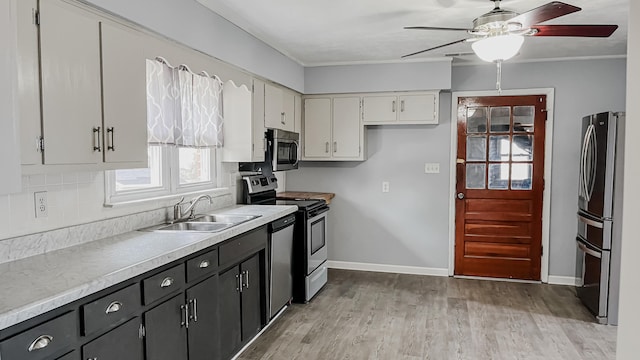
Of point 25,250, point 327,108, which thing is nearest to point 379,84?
point 327,108

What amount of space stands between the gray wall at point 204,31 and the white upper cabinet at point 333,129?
2.55ft

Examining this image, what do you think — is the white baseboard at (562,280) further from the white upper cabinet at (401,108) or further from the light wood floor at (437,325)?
the white upper cabinet at (401,108)

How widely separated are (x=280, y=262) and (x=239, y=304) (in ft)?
2.47

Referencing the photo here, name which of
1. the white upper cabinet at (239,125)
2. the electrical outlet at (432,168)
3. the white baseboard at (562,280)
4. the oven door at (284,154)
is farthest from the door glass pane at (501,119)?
the white upper cabinet at (239,125)

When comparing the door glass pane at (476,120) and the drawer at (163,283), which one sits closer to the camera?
the drawer at (163,283)

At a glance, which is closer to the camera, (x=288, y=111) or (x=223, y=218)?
(x=223, y=218)

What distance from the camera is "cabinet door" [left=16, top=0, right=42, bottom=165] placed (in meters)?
1.78

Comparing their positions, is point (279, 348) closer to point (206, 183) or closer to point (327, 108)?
point (206, 183)

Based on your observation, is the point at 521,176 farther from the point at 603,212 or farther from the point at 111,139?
the point at 111,139

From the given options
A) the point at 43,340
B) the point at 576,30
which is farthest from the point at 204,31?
the point at 576,30

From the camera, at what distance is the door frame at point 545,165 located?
15.8 feet

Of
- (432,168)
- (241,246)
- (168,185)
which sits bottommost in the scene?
(241,246)

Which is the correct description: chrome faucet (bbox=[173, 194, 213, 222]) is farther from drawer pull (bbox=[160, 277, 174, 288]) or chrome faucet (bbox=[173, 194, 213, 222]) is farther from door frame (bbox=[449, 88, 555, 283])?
door frame (bbox=[449, 88, 555, 283])

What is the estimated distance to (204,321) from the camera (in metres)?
2.58
